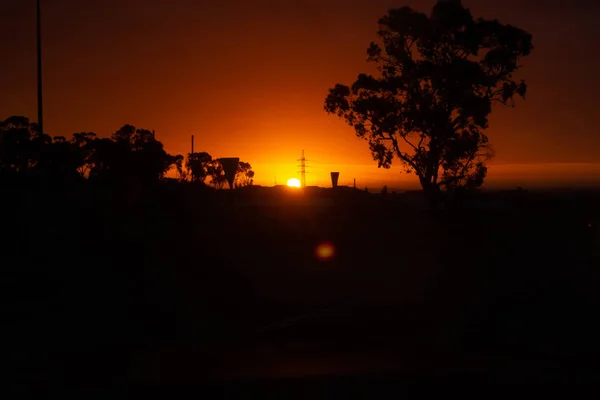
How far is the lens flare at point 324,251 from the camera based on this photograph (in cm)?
2315

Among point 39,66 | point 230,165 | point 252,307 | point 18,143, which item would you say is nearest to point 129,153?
point 18,143

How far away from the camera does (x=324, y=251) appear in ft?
81.3

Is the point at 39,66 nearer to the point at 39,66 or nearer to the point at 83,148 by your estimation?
the point at 39,66

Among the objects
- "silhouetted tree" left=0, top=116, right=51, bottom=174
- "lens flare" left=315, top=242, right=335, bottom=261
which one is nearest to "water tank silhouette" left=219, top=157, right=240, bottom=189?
"lens flare" left=315, top=242, right=335, bottom=261

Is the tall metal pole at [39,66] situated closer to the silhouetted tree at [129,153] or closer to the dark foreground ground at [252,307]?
the dark foreground ground at [252,307]

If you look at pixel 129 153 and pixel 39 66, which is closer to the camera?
pixel 39 66

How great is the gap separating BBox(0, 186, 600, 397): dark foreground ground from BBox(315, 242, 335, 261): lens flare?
0.57m

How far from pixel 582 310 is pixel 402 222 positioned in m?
28.3

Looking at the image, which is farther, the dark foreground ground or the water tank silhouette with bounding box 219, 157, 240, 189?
the water tank silhouette with bounding box 219, 157, 240, 189

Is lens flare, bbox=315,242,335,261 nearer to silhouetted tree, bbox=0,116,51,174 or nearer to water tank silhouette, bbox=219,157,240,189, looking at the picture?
water tank silhouette, bbox=219,157,240,189

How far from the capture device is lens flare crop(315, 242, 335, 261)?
76.0ft

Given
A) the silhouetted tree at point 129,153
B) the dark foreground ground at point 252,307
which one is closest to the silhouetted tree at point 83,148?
the silhouetted tree at point 129,153

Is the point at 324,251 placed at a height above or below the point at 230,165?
below

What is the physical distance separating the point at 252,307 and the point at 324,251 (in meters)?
11.7
